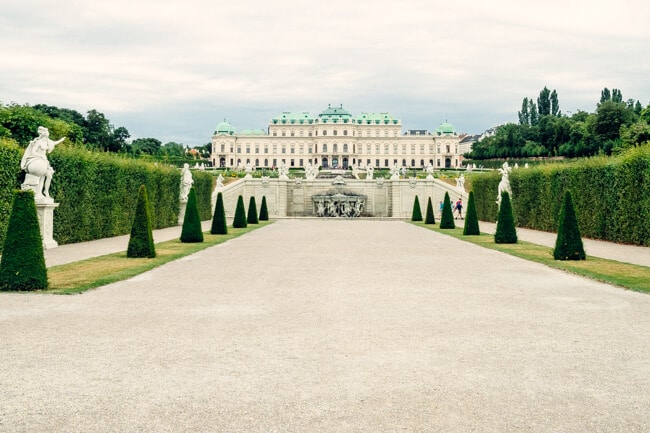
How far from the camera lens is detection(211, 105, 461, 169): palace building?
107 metres

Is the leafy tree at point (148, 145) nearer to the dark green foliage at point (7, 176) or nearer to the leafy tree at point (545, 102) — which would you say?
the leafy tree at point (545, 102)

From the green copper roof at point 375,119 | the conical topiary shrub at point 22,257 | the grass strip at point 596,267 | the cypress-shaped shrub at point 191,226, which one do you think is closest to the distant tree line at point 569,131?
the green copper roof at point 375,119

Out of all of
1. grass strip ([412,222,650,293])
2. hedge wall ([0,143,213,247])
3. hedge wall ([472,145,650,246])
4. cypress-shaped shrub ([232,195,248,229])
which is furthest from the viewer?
cypress-shaped shrub ([232,195,248,229])

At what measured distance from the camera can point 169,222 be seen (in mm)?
24234

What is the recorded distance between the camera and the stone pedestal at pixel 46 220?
13539 millimetres

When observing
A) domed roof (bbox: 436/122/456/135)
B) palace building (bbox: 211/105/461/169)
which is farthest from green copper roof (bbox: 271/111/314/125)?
domed roof (bbox: 436/122/456/135)

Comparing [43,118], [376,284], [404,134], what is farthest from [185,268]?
[404,134]

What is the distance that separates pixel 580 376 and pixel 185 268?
7152mm

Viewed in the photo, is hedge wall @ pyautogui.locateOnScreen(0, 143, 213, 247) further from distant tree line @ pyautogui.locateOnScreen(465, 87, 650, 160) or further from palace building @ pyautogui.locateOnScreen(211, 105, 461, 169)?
palace building @ pyautogui.locateOnScreen(211, 105, 461, 169)

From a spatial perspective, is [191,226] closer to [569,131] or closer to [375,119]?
[569,131]

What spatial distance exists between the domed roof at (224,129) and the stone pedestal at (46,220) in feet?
316

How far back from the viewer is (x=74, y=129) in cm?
4178

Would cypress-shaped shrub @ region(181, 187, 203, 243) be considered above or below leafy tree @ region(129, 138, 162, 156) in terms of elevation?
below

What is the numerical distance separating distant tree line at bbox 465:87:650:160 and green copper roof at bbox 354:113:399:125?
2317 cm
